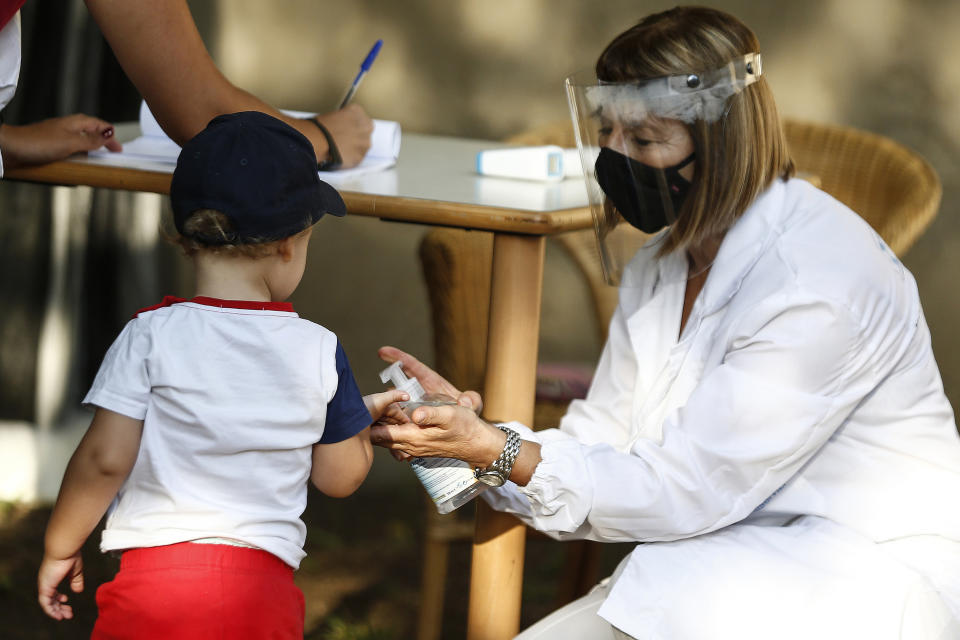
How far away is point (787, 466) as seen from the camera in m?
1.46

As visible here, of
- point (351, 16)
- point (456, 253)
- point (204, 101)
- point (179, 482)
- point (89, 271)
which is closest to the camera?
point (179, 482)

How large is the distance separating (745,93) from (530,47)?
241cm

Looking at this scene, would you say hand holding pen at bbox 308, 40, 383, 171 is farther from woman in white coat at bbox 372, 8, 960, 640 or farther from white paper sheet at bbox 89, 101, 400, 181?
woman in white coat at bbox 372, 8, 960, 640

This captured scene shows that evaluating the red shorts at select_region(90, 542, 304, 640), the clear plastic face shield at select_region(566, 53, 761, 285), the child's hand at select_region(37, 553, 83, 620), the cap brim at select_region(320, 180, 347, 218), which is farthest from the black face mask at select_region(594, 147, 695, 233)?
the child's hand at select_region(37, 553, 83, 620)

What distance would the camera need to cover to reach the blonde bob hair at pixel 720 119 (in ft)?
4.93

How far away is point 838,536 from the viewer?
1.49 metres

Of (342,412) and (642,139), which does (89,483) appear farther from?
(642,139)

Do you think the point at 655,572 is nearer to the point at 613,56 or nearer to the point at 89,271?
the point at 613,56

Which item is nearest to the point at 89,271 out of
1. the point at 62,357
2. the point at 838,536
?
the point at 62,357

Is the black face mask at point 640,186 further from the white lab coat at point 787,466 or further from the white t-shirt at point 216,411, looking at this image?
the white t-shirt at point 216,411

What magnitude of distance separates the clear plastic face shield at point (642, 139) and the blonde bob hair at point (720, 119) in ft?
0.04

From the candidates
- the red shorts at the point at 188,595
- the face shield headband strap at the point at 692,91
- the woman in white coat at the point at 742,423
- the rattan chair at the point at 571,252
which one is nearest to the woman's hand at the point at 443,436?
the woman in white coat at the point at 742,423

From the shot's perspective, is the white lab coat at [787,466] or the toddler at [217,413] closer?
the toddler at [217,413]

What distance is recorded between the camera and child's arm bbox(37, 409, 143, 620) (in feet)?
3.85
